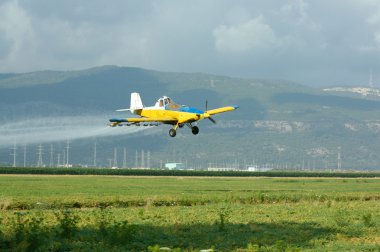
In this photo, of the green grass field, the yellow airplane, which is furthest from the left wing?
the green grass field

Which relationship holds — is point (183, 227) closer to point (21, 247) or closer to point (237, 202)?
point (21, 247)

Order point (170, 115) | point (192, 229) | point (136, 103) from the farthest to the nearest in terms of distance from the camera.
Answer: point (136, 103) < point (170, 115) < point (192, 229)

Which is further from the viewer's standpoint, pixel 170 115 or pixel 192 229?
pixel 170 115

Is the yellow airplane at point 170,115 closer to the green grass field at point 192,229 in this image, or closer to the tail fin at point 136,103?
the tail fin at point 136,103

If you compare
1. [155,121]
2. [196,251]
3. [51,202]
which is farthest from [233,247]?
[155,121]

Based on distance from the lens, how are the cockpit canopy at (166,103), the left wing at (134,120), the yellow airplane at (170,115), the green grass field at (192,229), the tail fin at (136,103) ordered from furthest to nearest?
the tail fin at (136,103) < the cockpit canopy at (166,103) < the left wing at (134,120) < the yellow airplane at (170,115) < the green grass field at (192,229)

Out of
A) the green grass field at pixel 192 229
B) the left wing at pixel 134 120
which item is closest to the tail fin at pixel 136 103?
the left wing at pixel 134 120

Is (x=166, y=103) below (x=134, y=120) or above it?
above

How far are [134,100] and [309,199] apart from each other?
64.3ft

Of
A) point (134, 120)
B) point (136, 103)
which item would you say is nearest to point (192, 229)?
point (134, 120)

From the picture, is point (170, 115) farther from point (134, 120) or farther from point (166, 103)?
point (134, 120)

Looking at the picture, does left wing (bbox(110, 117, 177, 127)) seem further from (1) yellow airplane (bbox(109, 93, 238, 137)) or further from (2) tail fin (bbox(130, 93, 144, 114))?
(2) tail fin (bbox(130, 93, 144, 114))

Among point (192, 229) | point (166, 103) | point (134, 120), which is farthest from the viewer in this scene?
point (166, 103)

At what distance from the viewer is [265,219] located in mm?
49688
